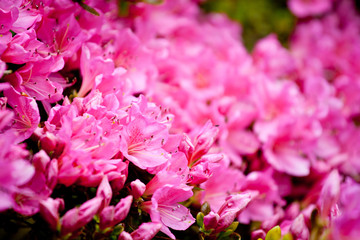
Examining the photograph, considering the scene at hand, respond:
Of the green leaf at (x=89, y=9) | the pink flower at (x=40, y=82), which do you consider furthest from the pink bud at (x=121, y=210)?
the green leaf at (x=89, y=9)

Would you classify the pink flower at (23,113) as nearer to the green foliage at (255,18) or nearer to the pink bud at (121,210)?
the pink bud at (121,210)

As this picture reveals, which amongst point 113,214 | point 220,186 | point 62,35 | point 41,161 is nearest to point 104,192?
point 113,214

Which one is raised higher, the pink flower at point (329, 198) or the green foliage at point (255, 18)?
the green foliage at point (255, 18)

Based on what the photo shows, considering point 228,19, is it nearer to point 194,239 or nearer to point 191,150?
point 191,150

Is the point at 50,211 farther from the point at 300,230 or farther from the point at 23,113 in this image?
the point at 300,230

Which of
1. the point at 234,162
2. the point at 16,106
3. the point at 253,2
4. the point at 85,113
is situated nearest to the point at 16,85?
the point at 16,106
